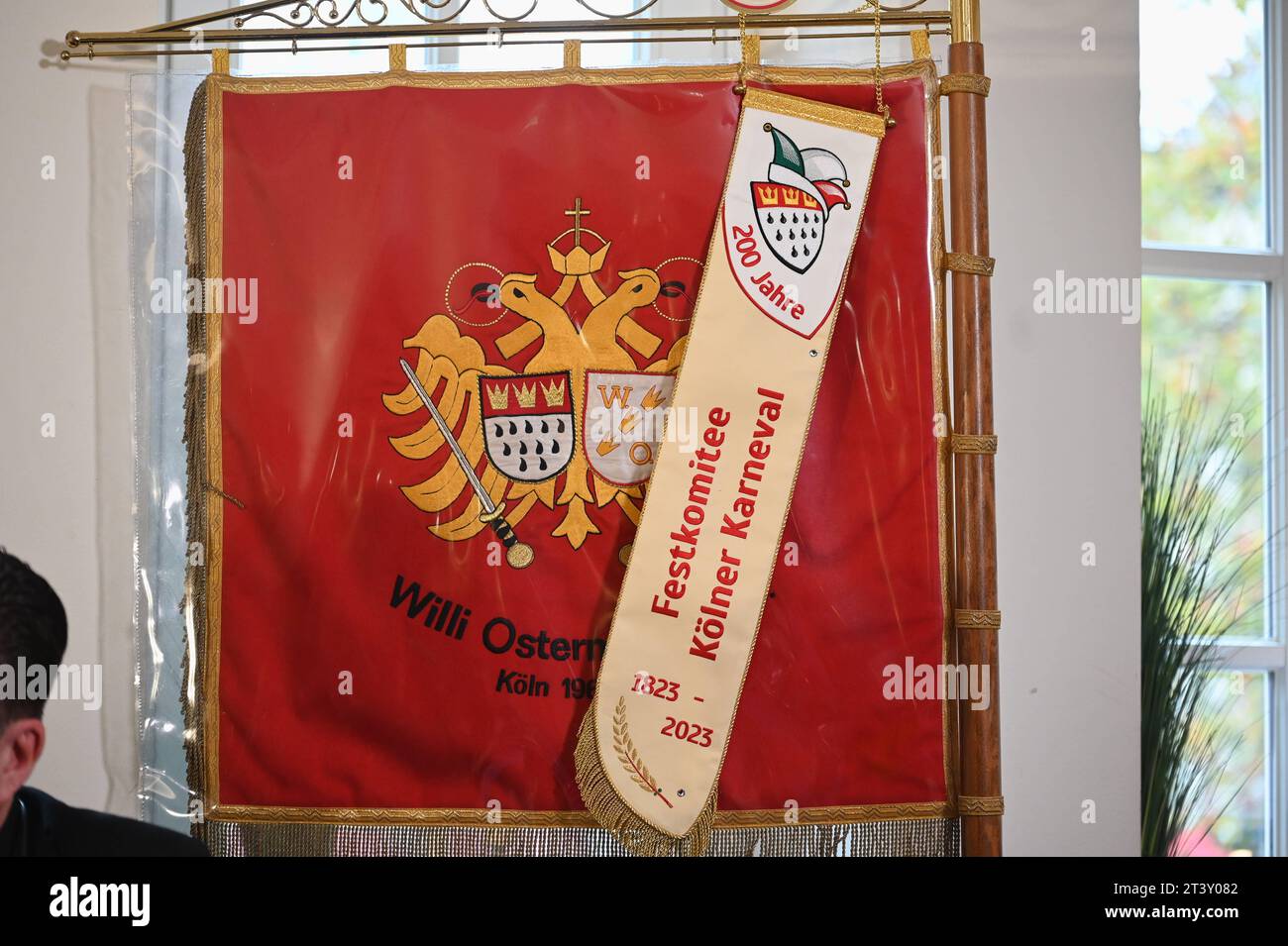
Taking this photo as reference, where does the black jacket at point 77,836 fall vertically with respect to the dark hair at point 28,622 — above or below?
below

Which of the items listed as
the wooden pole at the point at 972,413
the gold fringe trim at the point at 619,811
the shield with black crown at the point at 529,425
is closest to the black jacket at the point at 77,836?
the gold fringe trim at the point at 619,811

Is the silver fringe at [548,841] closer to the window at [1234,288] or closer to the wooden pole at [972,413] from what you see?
the wooden pole at [972,413]

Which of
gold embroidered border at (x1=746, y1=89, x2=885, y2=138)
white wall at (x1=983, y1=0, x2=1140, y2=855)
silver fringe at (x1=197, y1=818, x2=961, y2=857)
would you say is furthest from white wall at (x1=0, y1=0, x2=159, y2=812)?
white wall at (x1=983, y1=0, x2=1140, y2=855)

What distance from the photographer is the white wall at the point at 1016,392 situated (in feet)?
5.79

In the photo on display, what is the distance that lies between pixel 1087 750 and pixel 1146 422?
673mm

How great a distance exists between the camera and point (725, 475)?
161 centimetres

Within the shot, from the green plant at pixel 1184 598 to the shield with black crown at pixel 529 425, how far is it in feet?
3.68

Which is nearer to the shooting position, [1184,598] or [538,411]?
[538,411]

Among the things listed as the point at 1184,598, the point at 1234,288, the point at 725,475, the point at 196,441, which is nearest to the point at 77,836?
the point at 196,441

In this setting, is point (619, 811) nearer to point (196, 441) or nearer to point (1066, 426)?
point (196, 441)

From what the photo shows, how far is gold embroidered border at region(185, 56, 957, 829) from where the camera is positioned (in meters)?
1.62

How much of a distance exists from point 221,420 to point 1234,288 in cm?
206

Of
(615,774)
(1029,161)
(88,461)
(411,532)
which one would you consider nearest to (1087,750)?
(615,774)
